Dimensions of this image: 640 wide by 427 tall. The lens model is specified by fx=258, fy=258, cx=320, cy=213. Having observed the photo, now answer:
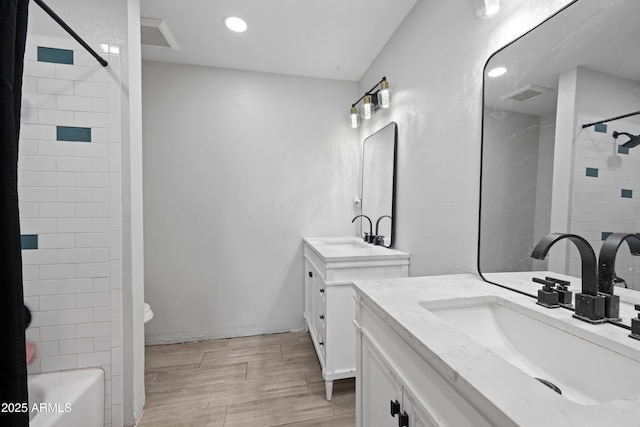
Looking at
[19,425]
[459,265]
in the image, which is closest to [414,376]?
[459,265]

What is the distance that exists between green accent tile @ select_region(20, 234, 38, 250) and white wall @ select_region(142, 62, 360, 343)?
3.17 feet

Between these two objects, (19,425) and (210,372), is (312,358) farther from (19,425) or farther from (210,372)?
(19,425)

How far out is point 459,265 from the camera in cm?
132

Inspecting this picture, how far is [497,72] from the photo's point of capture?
1111 millimetres

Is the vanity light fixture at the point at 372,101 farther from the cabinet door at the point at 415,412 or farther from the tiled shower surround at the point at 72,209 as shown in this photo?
the cabinet door at the point at 415,412

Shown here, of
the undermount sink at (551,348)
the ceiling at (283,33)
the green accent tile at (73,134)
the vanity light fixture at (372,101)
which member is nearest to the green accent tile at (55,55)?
the green accent tile at (73,134)

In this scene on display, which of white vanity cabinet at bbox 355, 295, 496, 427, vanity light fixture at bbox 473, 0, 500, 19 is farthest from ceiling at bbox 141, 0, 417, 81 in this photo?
white vanity cabinet at bbox 355, 295, 496, 427

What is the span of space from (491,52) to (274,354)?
249cm

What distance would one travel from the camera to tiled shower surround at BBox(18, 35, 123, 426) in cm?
138

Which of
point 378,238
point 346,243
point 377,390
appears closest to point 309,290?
point 346,243

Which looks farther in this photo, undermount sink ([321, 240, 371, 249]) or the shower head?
undermount sink ([321, 240, 371, 249])

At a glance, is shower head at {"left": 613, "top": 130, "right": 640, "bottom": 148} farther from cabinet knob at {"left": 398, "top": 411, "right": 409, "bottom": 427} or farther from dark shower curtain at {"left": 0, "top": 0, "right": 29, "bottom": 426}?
dark shower curtain at {"left": 0, "top": 0, "right": 29, "bottom": 426}

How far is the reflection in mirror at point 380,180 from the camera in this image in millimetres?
2006

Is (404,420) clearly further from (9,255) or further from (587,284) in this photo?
(9,255)
